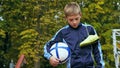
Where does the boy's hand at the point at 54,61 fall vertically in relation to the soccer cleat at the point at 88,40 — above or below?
below

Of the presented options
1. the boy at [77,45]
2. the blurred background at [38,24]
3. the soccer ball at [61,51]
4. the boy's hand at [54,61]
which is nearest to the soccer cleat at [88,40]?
the boy at [77,45]

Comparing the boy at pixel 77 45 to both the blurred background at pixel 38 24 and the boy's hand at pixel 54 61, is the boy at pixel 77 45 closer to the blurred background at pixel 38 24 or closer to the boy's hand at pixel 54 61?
the boy's hand at pixel 54 61

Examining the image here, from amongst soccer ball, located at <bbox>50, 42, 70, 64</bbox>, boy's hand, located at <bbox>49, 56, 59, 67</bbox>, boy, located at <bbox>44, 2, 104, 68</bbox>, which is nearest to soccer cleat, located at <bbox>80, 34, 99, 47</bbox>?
boy, located at <bbox>44, 2, 104, 68</bbox>

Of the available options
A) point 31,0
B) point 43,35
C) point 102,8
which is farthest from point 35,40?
point 102,8

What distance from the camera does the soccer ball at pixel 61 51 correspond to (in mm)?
4020

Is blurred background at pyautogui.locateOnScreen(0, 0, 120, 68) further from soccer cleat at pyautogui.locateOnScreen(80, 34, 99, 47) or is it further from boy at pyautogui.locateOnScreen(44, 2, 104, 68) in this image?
soccer cleat at pyautogui.locateOnScreen(80, 34, 99, 47)

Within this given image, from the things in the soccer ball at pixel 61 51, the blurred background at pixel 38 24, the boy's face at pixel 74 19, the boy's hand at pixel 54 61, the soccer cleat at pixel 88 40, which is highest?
the boy's face at pixel 74 19

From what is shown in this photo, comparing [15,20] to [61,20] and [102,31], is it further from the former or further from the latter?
[102,31]

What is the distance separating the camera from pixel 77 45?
4.00 m

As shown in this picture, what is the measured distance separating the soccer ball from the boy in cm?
4

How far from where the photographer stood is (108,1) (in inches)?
602

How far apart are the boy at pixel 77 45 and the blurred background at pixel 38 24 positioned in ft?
28.8

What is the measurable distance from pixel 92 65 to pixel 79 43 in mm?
262

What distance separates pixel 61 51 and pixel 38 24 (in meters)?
9.73
